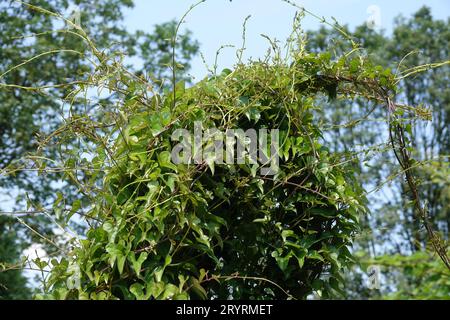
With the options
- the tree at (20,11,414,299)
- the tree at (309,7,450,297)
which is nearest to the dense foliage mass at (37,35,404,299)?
the tree at (20,11,414,299)

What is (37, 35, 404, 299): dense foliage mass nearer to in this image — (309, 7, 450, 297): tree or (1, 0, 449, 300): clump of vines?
(1, 0, 449, 300): clump of vines

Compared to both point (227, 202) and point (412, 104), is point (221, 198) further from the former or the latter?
point (412, 104)

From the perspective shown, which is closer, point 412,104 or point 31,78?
point 31,78

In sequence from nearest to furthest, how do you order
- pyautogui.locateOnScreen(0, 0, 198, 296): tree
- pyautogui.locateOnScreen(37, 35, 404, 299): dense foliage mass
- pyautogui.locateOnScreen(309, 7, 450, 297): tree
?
1. pyautogui.locateOnScreen(37, 35, 404, 299): dense foliage mass
2. pyautogui.locateOnScreen(0, 0, 198, 296): tree
3. pyautogui.locateOnScreen(309, 7, 450, 297): tree

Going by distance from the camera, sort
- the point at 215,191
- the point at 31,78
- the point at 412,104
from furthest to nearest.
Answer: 1. the point at 412,104
2. the point at 31,78
3. the point at 215,191

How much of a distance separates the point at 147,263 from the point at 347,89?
1.13 metres

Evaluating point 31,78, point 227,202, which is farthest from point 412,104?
point 227,202

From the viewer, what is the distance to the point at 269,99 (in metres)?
2.51

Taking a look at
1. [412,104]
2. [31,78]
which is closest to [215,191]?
[31,78]

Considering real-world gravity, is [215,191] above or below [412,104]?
below

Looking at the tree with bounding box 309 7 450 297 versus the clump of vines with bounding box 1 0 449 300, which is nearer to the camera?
the clump of vines with bounding box 1 0 449 300

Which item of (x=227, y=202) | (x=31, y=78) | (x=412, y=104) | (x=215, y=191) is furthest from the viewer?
(x=412, y=104)

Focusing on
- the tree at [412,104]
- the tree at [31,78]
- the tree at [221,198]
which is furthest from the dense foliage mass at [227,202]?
the tree at [412,104]
